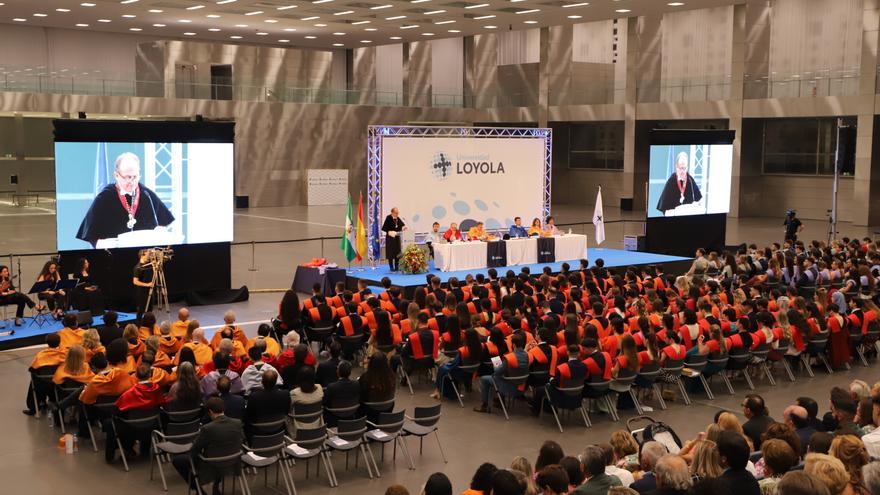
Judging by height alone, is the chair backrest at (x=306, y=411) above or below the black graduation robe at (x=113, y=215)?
below

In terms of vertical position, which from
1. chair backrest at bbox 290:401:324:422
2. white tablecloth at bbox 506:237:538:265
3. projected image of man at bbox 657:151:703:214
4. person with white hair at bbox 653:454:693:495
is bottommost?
chair backrest at bbox 290:401:324:422

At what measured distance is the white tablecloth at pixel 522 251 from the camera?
2438 centimetres

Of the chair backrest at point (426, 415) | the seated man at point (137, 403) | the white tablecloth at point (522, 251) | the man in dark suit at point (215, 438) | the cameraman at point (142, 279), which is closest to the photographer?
the man in dark suit at point (215, 438)

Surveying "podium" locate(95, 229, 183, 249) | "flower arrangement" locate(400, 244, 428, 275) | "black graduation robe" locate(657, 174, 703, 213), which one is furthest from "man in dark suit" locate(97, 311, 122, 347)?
"black graduation robe" locate(657, 174, 703, 213)

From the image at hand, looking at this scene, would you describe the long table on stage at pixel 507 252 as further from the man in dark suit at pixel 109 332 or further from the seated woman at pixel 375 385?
the seated woman at pixel 375 385

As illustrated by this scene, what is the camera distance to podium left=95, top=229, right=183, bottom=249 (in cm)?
1858

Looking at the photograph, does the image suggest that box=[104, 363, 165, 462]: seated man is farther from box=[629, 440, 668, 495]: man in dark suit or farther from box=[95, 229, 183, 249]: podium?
box=[95, 229, 183, 249]: podium

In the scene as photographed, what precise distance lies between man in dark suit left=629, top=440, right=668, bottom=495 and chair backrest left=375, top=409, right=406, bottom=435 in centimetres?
337

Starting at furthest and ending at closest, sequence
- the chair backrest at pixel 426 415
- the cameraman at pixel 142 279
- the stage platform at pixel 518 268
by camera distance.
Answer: the stage platform at pixel 518 268 < the cameraman at pixel 142 279 < the chair backrest at pixel 426 415

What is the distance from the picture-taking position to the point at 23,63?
4591cm

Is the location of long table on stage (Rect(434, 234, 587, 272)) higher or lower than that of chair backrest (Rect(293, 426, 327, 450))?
higher

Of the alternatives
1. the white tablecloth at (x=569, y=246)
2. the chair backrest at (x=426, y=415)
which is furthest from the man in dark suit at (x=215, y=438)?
the white tablecloth at (x=569, y=246)

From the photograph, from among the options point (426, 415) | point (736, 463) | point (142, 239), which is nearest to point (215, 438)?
point (426, 415)

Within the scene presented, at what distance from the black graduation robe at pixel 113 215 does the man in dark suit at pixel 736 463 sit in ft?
48.0
